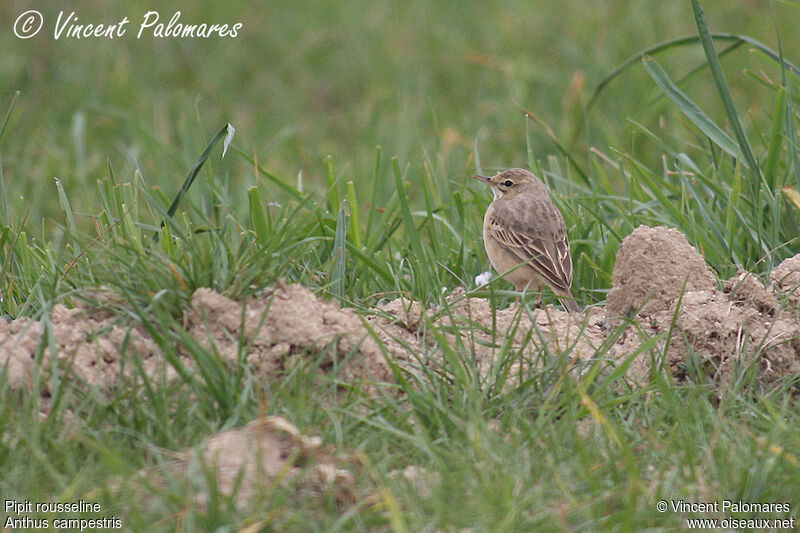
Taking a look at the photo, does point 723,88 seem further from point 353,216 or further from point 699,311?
point 353,216

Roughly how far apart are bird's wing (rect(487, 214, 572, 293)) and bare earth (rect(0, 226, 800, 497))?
54cm

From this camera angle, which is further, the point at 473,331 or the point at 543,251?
the point at 543,251

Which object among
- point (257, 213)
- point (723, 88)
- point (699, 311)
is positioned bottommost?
point (699, 311)

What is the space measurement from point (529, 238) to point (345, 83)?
5.31 meters

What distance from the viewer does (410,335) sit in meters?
4.56

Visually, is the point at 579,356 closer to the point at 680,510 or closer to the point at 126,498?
the point at 680,510

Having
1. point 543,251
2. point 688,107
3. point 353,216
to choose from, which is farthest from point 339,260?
point 688,107

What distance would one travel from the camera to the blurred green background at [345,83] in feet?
29.0

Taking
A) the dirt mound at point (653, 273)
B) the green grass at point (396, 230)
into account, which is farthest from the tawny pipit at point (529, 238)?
the dirt mound at point (653, 273)

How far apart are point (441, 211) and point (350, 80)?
4609mm

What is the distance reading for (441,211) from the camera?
259 inches

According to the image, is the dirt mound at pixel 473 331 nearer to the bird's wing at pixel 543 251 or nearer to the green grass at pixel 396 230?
the green grass at pixel 396 230

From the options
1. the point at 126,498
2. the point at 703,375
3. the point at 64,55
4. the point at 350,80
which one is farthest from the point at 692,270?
the point at 64,55

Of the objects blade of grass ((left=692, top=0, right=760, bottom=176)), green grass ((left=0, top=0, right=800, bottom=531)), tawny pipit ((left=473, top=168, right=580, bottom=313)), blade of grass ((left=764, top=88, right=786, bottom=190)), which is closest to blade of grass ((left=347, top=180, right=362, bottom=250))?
green grass ((left=0, top=0, right=800, bottom=531))
